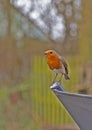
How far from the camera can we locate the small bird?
1725 mm

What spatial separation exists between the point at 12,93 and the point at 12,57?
748 millimetres

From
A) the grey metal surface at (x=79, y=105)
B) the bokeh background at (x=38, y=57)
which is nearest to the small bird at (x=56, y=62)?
the grey metal surface at (x=79, y=105)

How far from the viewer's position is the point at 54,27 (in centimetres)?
780

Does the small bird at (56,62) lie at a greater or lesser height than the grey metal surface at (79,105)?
greater

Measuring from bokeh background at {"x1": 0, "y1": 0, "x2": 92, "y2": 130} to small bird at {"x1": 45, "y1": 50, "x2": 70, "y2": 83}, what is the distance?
4.91 metres

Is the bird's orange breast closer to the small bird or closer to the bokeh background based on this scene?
the small bird

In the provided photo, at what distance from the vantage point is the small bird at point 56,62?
172 cm

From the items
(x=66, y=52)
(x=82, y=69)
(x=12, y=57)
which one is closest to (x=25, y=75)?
(x=12, y=57)

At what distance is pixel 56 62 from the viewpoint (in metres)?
1.79

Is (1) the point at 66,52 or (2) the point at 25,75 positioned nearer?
(1) the point at 66,52

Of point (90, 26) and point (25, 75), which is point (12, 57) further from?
point (90, 26)

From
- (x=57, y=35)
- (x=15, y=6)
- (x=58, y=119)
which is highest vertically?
(x=15, y=6)

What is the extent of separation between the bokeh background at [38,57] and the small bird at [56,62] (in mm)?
4908

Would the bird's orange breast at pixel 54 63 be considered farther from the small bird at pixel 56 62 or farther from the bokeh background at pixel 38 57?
the bokeh background at pixel 38 57
